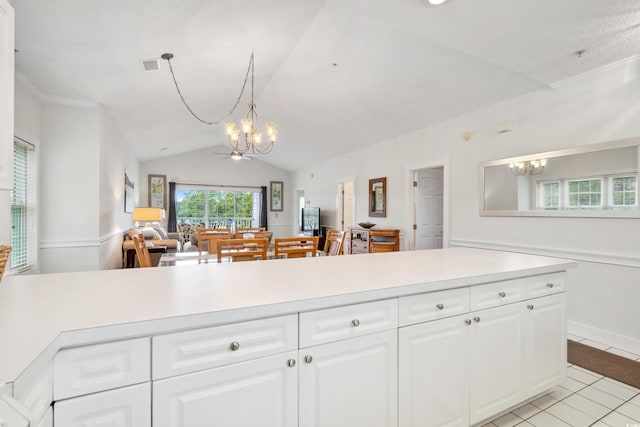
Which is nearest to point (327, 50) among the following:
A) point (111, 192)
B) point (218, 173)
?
point (111, 192)

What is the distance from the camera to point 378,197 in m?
5.99

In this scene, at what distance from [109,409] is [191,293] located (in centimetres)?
41

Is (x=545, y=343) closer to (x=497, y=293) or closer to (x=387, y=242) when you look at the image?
(x=497, y=293)

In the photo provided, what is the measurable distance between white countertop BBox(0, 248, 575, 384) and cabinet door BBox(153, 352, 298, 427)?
0.60ft

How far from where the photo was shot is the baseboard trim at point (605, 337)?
8.99 ft

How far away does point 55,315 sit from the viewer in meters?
0.93

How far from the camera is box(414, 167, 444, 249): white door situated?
17.3 ft

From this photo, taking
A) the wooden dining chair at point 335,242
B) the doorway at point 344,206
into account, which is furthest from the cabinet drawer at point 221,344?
the doorway at point 344,206

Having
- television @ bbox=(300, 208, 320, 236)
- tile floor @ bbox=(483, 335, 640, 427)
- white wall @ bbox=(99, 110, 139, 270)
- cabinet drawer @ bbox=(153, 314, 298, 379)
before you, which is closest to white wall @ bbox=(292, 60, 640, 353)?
tile floor @ bbox=(483, 335, 640, 427)

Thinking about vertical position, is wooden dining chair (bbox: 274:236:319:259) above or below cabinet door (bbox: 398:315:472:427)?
above

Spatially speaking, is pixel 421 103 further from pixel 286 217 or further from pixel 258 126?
pixel 286 217

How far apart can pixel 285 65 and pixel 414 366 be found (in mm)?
3892

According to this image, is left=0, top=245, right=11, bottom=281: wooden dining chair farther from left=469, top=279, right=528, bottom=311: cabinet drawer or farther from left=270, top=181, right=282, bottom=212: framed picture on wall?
left=270, top=181, right=282, bottom=212: framed picture on wall

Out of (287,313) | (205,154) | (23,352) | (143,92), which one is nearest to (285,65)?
(143,92)
